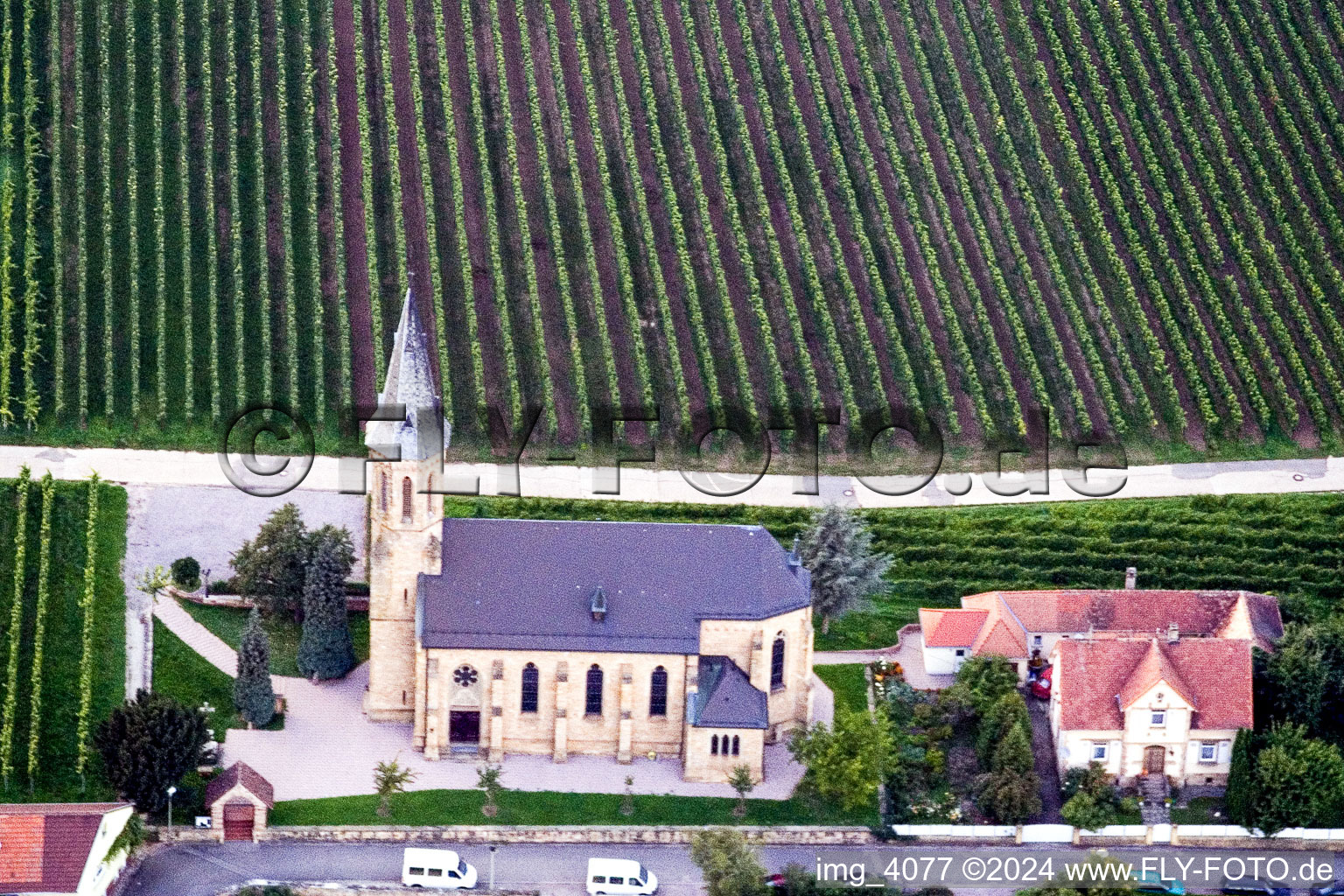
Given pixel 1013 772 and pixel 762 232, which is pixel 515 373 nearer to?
pixel 762 232

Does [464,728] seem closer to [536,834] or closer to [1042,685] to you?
[536,834]

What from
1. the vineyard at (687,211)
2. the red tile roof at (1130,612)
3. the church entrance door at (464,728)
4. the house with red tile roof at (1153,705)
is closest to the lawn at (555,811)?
the church entrance door at (464,728)

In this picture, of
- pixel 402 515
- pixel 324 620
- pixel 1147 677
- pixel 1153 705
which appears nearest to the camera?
pixel 402 515

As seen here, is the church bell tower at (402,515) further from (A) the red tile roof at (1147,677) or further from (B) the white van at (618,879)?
(A) the red tile roof at (1147,677)

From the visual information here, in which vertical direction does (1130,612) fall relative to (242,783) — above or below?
above

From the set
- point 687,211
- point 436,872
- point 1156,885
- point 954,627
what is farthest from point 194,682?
point 687,211

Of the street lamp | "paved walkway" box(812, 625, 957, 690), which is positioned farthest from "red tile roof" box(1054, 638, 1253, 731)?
Answer: the street lamp
